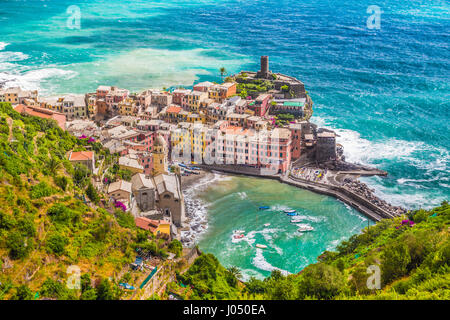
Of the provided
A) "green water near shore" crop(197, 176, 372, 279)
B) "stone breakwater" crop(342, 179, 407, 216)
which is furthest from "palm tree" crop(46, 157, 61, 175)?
"stone breakwater" crop(342, 179, 407, 216)

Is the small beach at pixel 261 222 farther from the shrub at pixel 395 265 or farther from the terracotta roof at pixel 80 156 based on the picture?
the shrub at pixel 395 265

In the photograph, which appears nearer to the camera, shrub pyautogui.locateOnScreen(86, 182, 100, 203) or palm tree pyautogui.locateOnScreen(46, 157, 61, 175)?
palm tree pyautogui.locateOnScreen(46, 157, 61, 175)

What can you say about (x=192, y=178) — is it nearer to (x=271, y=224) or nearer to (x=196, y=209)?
Answer: (x=196, y=209)

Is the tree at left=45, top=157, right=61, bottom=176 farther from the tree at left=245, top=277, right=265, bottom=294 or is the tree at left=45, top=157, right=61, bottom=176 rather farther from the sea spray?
the tree at left=245, top=277, right=265, bottom=294

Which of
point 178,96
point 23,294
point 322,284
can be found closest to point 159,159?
point 178,96

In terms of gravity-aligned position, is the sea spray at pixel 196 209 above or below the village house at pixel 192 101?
below

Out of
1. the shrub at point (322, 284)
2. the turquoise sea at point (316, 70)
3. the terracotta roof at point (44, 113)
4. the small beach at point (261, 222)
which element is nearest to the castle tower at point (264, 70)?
the turquoise sea at point (316, 70)
